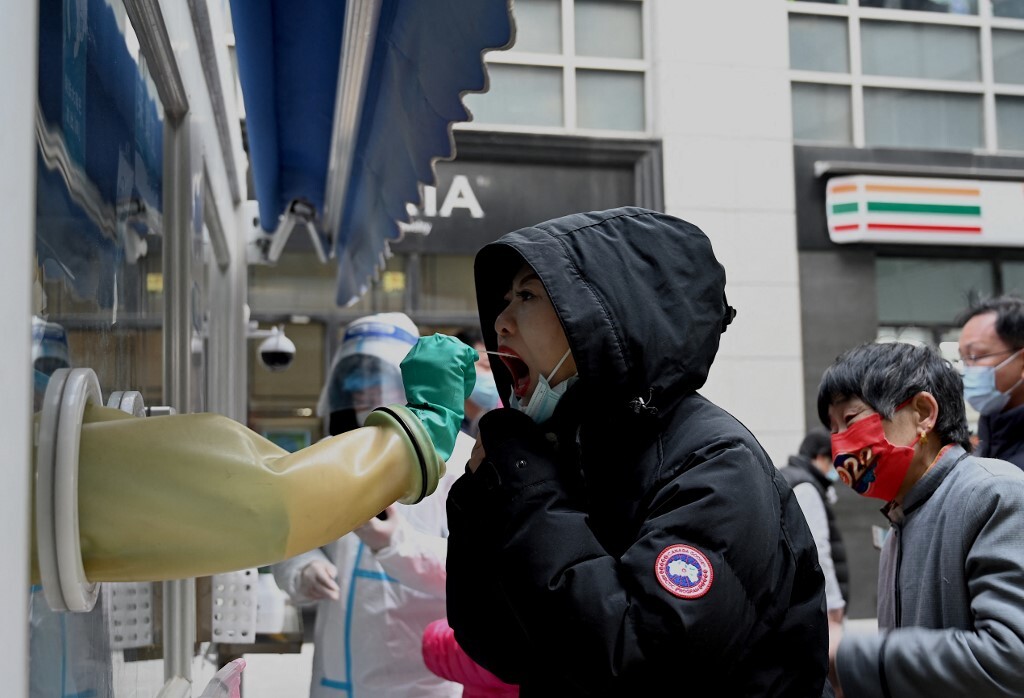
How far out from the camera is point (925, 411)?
2430mm

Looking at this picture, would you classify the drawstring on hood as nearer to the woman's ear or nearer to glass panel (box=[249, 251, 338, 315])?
the woman's ear

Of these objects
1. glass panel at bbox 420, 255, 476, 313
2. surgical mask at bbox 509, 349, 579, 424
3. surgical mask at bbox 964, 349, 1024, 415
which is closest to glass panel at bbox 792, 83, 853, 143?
glass panel at bbox 420, 255, 476, 313

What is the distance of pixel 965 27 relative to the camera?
1123 centimetres

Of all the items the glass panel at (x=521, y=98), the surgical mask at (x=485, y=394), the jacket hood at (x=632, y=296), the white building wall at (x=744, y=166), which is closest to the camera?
the jacket hood at (x=632, y=296)

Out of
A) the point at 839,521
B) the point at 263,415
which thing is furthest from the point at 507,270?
the point at 839,521

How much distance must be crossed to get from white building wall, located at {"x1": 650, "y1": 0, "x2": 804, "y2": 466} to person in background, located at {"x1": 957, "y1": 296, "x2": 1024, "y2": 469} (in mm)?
6420

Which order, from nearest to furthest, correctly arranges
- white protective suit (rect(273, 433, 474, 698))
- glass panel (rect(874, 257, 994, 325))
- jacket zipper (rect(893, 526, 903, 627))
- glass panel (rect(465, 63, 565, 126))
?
jacket zipper (rect(893, 526, 903, 627)) → white protective suit (rect(273, 433, 474, 698)) → glass panel (rect(465, 63, 565, 126)) → glass panel (rect(874, 257, 994, 325))

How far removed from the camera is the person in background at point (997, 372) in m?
3.38

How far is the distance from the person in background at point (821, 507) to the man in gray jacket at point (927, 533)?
3.46 meters

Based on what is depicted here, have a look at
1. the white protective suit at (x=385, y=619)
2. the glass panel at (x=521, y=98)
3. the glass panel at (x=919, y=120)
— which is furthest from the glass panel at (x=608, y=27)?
the white protective suit at (x=385, y=619)

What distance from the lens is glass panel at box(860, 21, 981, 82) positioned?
36.3ft

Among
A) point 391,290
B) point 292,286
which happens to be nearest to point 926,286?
point 391,290

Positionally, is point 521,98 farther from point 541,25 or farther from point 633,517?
point 633,517

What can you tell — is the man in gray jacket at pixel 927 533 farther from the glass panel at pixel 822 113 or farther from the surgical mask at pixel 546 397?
the glass panel at pixel 822 113
